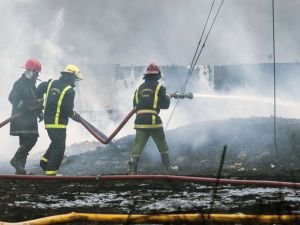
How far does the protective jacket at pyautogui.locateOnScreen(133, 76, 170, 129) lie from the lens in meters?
9.71

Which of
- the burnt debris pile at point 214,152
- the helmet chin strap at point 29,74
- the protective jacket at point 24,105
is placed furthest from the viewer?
the burnt debris pile at point 214,152

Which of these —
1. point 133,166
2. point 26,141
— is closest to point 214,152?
point 133,166

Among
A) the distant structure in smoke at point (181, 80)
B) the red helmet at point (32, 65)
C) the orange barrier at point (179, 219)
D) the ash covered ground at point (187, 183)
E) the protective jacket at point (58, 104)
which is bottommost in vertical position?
the orange barrier at point (179, 219)

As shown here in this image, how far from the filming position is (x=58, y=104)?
9539 mm

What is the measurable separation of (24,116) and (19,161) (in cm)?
83

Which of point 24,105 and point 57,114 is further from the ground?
point 24,105

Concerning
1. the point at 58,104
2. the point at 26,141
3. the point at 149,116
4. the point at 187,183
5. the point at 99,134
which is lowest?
the point at 187,183

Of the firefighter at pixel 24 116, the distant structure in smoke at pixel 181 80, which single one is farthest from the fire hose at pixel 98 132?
the distant structure in smoke at pixel 181 80

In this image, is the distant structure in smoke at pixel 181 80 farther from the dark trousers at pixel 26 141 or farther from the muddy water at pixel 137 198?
the muddy water at pixel 137 198

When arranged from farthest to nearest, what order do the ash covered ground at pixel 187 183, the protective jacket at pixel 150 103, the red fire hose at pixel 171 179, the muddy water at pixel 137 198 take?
the protective jacket at pixel 150 103
the red fire hose at pixel 171 179
the ash covered ground at pixel 187 183
the muddy water at pixel 137 198

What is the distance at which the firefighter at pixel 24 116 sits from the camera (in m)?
10.2

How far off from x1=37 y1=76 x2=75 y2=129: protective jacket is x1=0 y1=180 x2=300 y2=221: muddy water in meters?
1.52

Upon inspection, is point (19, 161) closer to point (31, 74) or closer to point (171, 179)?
point (31, 74)

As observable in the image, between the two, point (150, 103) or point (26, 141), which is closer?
point (150, 103)
